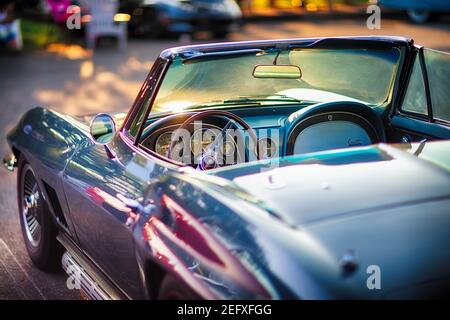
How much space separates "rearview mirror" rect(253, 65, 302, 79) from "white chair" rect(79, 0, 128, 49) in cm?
1107

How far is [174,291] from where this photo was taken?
8.68 ft

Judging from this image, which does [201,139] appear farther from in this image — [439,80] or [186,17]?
[186,17]

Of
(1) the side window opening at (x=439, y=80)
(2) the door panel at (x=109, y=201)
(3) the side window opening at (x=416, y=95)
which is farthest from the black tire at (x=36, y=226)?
(1) the side window opening at (x=439, y=80)

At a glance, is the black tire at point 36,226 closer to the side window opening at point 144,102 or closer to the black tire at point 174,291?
the side window opening at point 144,102

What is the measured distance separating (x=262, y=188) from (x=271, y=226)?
33 cm

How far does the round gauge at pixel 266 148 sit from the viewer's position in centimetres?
367

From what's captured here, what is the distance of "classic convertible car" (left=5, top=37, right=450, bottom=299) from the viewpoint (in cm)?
228

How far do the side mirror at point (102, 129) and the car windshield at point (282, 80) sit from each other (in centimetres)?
25

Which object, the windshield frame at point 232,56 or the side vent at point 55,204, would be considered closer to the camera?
the windshield frame at point 232,56

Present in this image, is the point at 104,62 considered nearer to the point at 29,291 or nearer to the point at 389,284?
the point at 29,291

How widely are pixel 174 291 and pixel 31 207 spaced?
2.28 m

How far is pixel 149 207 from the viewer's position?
114 inches

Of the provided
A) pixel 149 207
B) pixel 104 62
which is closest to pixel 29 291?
pixel 149 207
